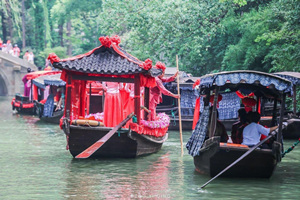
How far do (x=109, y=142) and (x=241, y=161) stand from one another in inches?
140

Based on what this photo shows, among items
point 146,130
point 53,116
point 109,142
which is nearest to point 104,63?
point 109,142

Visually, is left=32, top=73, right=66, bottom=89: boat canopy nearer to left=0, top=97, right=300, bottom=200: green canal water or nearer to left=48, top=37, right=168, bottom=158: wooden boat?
left=0, top=97, right=300, bottom=200: green canal water

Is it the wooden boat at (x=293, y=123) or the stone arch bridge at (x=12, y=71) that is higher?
the stone arch bridge at (x=12, y=71)

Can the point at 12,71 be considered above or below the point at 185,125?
above

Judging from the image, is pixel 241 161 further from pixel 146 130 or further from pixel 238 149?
pixel 146 130

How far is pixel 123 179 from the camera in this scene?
11.3m

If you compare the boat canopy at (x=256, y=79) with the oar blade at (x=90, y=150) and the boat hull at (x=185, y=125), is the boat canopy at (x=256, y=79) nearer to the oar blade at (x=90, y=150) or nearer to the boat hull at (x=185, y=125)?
the oar blade at (x=90, y=150)

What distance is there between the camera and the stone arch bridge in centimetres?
4419

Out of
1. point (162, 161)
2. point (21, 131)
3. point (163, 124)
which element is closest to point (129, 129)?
point (162, 161)

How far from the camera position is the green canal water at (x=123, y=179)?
10.0m

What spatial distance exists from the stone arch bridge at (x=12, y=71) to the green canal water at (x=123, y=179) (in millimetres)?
29016

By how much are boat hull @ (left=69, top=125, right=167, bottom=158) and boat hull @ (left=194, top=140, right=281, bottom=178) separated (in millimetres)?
2561

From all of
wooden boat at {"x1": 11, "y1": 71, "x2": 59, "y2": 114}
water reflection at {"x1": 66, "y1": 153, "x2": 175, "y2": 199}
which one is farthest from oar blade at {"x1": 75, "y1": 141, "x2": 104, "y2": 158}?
wooden boat at {"x1": 11, "y1": 71, "x2": 59, "y2": 114}

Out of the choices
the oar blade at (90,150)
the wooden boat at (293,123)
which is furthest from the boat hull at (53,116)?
the oar blade at (90,150)
